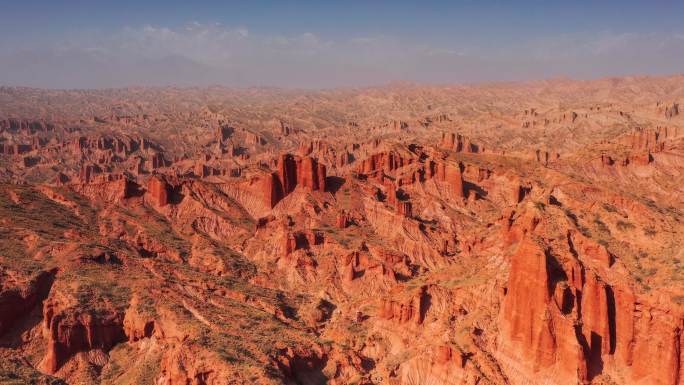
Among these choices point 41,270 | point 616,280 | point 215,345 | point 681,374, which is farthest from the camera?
point 41,270

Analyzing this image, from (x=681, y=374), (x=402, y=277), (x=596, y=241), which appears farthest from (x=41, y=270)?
(x=681, y=374)

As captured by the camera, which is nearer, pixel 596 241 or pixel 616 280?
pixel 616 280

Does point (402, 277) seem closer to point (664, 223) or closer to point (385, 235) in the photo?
point (385, 235)

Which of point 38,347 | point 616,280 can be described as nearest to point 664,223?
point 616,280

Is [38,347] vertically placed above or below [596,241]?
below

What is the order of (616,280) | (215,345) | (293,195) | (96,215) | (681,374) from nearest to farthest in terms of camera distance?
1. (681,374)
2. (616,280)
3. (215,345)
4. (96,215)
5. (293,195)

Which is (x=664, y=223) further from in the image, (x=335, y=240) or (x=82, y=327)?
(x=82, y=327)

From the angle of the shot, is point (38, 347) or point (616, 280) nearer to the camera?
point (616, 280)

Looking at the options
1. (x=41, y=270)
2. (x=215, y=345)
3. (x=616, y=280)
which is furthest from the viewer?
(x=41, y=270)

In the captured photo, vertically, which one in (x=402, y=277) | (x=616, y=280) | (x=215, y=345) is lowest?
(x=402, y=277)
